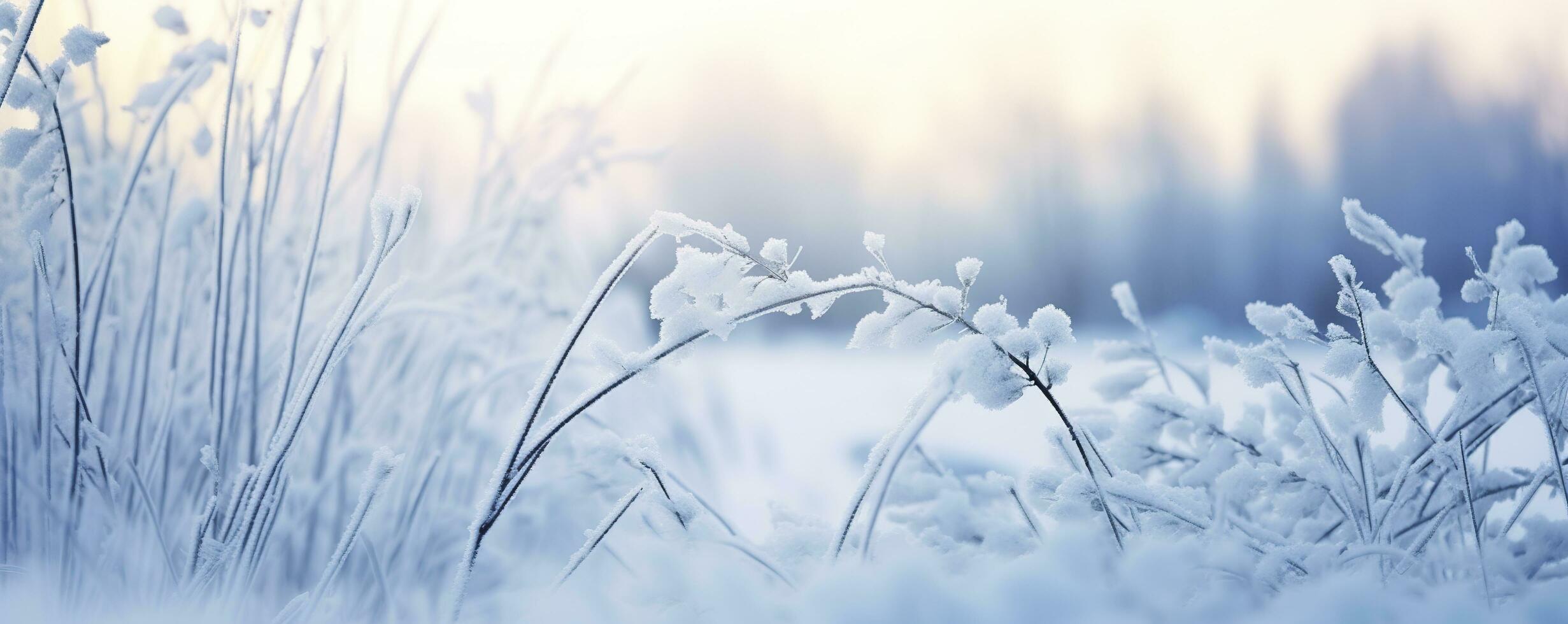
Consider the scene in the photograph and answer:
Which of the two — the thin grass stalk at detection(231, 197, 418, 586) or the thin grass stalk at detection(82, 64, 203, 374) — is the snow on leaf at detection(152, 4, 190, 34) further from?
the thin grass stalk at detection(231, 197, 418, 586)

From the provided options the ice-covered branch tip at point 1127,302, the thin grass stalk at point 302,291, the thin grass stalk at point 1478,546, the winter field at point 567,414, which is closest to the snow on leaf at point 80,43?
the winter field at point 567,414

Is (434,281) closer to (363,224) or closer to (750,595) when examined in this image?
(363,224)

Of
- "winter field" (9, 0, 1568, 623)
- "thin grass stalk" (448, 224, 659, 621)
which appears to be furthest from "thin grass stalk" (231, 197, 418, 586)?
"thin grass stalk" (448, 224, 659, 621)

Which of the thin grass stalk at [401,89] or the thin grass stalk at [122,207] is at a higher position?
the thin grass stalk at [401,89]

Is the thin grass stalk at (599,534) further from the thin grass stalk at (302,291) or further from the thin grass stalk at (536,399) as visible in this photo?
the thin grass stalk at (302,291)

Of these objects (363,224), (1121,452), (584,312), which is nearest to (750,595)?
(584,312)

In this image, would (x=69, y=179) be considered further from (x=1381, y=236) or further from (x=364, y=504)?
(x=1381, y=236)

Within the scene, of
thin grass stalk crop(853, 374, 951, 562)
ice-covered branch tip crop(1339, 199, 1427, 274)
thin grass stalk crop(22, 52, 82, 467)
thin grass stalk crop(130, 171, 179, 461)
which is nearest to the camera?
thin grass stalk crop(853, 374, 951, 562)

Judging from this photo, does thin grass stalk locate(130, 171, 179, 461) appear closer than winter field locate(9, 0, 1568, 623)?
No

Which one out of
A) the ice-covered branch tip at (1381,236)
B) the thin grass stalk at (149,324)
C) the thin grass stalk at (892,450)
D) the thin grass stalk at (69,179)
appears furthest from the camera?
the thin grass stalk at (149,324)
